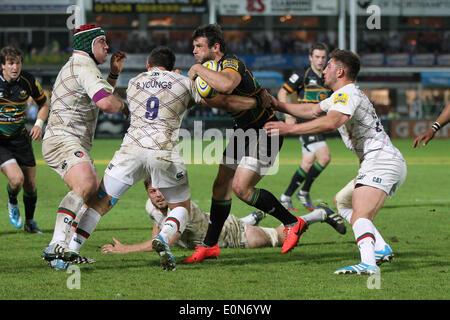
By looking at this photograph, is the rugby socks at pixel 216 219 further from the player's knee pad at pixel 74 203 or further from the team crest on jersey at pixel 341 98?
the team crest on jersey at pixel 341 98

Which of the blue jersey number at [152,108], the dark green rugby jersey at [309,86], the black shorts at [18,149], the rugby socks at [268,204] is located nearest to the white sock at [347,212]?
the rugby socks at [268,204]

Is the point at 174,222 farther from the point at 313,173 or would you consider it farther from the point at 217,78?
the point at 313,173

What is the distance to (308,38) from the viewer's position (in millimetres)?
53094

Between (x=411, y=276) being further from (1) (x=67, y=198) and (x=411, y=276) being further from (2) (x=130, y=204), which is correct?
(2) (x=130, y=204)

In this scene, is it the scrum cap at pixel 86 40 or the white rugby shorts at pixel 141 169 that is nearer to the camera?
the white rugby shorts at pixel 141 169

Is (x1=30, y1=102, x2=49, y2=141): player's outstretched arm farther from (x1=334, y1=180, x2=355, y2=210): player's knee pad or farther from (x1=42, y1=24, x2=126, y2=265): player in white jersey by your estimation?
(x1=334, y1=180, x2=355, y2=210): player's knee pad

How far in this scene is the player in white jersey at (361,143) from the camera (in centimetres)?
632

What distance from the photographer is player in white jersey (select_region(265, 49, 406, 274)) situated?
20.7 feet

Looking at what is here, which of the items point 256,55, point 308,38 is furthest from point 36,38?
point 308,38

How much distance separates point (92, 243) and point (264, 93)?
2.91 meters

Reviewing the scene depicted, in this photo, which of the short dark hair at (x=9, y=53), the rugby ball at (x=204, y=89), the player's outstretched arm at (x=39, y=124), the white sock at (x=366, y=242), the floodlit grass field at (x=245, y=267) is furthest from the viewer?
the short dark hair at (x=9, y=53)

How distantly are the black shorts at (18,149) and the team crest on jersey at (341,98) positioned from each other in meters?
5.14

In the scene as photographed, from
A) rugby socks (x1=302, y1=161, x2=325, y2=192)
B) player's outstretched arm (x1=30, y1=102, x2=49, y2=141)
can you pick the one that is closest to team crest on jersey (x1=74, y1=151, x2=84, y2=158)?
player's outstretched arm (x1=30, y1=102, x2=49, y2=141)

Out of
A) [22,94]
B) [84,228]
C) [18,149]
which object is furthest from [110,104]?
[18,149]
